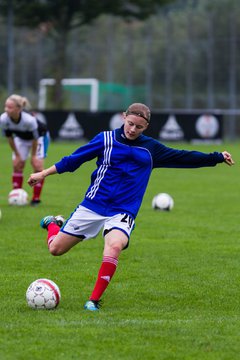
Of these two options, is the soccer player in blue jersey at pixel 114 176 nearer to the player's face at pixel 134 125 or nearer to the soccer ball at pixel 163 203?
the player's face at pixel 134 125

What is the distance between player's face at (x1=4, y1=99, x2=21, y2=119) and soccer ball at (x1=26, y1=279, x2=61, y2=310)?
24.2 ft

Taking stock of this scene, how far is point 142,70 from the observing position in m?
46.2

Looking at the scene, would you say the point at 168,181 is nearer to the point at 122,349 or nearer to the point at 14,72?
the point at 122,349

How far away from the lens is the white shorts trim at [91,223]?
7605mm

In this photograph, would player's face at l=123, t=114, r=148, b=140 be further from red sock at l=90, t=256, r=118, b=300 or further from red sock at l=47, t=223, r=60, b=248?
red sock at l=47, t=223, r=60, b=248

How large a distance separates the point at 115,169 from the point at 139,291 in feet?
4.23

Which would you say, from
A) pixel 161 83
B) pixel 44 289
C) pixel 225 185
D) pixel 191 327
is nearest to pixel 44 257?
pixel 44 289

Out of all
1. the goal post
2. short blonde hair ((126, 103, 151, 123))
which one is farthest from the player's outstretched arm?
the goal post

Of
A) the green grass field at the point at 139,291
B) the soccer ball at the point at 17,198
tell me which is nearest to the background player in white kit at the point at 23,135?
the soccer ball at the point at 17,198

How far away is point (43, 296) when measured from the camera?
7.38m

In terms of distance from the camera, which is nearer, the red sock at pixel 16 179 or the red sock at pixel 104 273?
the red sock at pixel 104 273

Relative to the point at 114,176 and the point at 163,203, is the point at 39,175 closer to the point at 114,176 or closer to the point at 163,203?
the point at 114,176

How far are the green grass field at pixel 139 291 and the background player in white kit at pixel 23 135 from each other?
0.76 meters

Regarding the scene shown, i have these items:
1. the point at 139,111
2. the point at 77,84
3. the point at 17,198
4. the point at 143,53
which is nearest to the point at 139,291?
the point at 139,111
